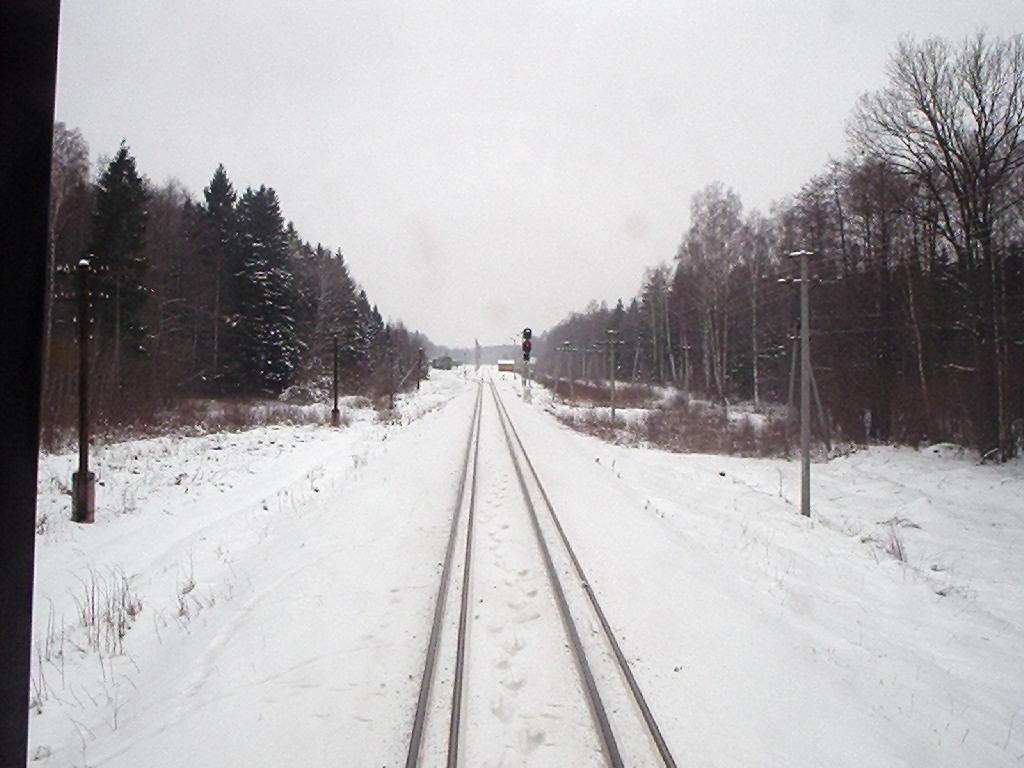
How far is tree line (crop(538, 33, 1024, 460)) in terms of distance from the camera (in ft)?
58.0

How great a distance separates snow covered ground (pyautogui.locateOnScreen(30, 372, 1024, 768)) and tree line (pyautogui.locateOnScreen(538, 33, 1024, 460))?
6039mm

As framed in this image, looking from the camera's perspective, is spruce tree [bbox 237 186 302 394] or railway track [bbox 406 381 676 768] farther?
spruce tree [bbox 237 186 302 394]

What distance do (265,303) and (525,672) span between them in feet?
121

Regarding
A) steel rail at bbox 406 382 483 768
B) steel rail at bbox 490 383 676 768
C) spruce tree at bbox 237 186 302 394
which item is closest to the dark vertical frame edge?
steel rail at bbox 406 382 483 768

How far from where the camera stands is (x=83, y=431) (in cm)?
1118

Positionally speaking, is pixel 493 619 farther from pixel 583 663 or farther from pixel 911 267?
pixel 911 267

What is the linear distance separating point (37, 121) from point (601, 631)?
580 cm

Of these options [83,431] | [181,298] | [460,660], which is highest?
[181,298]

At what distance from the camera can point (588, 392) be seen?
5269 cm

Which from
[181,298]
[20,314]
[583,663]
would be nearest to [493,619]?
[583,663]

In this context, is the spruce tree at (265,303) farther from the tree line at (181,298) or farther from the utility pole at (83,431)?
the utility pole at (83,431)

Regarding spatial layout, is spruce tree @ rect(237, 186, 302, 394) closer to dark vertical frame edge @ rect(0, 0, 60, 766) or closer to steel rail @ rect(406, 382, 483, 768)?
steel rail @ rect(406, 382, 483, 768)

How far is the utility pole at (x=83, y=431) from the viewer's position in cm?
1073

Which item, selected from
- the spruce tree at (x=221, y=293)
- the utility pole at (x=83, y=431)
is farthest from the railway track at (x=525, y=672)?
the spruce tree at (x=221, y=293)
